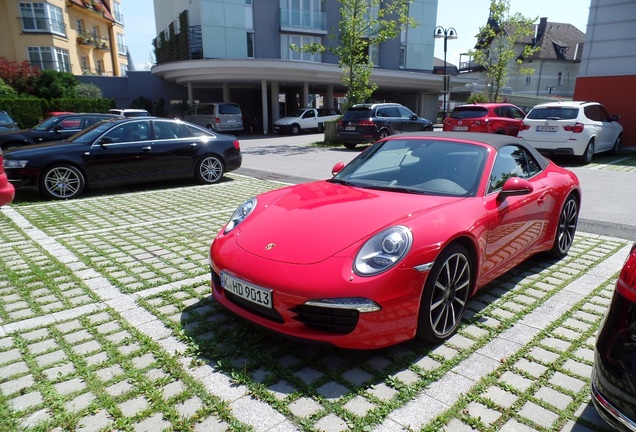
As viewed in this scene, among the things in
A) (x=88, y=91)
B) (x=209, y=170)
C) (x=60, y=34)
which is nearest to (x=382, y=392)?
(x=209, y=170)

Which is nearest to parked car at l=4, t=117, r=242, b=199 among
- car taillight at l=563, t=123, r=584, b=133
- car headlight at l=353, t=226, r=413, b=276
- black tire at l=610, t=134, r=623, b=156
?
car headlight at l=353, t=226, r=413, b=276

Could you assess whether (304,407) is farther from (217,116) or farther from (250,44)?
(250,44)

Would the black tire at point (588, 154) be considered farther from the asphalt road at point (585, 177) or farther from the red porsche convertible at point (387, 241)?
the red porsche convertible at point (387, 241)

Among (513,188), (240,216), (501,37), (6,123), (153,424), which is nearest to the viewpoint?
(153,424)

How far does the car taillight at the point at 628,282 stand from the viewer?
1879mm

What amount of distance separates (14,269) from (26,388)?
2.37 m

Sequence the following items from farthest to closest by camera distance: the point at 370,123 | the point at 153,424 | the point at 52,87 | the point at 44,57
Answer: the point at 44,57 < the point at 52,87 < the point at 370,123 < the point at 153,424

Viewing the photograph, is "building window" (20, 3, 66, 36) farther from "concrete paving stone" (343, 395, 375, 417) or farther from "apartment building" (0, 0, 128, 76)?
"concrete paving stone" (343, 395, 375, 417)

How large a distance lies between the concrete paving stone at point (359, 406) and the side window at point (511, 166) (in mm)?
2021

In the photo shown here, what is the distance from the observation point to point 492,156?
3725 mm

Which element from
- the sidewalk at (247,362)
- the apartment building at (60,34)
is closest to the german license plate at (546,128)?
the sidewalk at (247,362)

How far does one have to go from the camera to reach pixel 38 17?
108ft

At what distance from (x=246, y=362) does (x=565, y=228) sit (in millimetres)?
3889

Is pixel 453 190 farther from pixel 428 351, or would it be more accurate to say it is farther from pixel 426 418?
pixel 426 418
